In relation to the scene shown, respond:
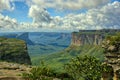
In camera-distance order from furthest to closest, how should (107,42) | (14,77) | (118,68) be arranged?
(107,42), (118,68), (14,77)

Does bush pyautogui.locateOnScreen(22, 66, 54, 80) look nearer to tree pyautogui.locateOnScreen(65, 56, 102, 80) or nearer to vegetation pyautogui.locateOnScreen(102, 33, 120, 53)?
vegetation pyautogui.locateOnScreen(102, 33, 120, 53)

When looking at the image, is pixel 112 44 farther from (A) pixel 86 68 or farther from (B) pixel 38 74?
(B) pixel 38 74

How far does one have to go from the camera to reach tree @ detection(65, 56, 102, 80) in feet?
463

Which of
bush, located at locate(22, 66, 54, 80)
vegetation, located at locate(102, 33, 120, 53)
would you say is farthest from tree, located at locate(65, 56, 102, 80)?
bush, located at locate(22, 66, 54, 80)

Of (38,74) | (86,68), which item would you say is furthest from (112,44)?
(38,74)

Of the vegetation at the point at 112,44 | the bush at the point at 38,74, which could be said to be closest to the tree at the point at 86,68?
the vegetation at the point at 112,44

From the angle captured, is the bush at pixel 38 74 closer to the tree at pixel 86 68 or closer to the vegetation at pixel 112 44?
the vegetation at pixel 112 44

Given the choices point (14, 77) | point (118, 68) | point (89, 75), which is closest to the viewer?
point (14, 77)

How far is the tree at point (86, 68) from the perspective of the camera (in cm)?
14100

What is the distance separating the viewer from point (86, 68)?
14400 centimetres

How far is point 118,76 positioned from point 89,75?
21655mm

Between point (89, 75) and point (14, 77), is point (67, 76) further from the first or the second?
point (14, 77)

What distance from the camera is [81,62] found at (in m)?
145

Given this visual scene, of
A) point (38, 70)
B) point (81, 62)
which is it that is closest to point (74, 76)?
point (81, 62)
